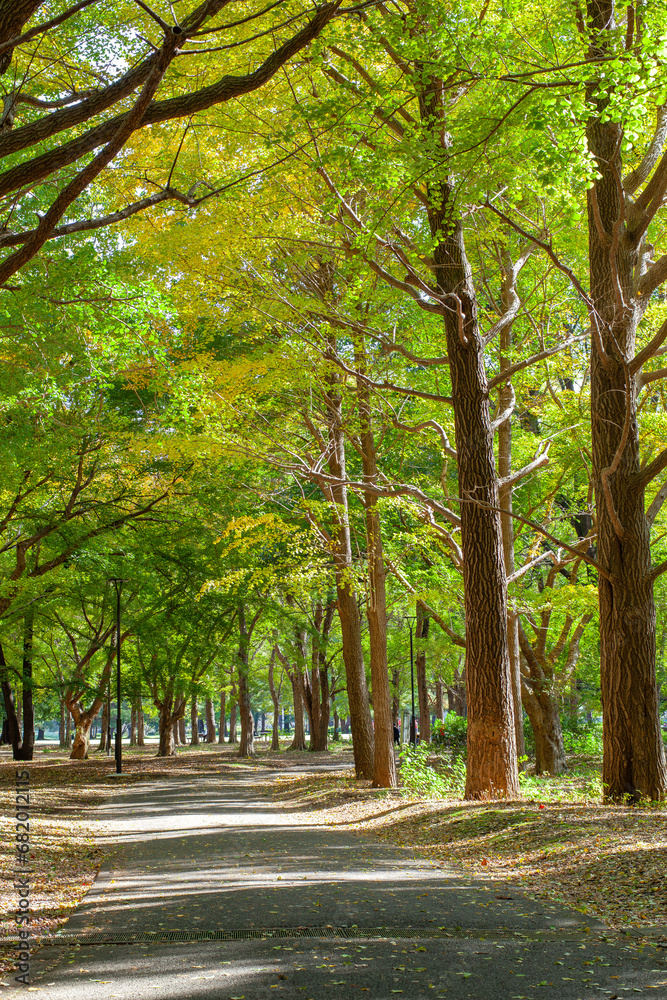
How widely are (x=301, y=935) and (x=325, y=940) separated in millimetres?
197

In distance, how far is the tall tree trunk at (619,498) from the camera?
904 centimetres

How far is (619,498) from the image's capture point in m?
9.65

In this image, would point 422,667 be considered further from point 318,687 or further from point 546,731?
point 546,731

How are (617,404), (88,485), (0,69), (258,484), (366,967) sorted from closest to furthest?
(366,967), (0,69), (617,404), (88,485), (258,484)

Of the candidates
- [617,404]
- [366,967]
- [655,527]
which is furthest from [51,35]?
[655,527]

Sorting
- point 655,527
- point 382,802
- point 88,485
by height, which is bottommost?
point 382,802

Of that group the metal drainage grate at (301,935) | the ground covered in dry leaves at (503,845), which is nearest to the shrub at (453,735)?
the ground covered in dry leaves at (503,845)

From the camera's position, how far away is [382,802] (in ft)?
44.9

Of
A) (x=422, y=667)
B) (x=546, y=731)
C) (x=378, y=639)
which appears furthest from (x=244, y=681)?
(x=378, y=639)

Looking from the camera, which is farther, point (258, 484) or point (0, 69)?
point (258, 484)

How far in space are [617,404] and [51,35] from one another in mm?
8362

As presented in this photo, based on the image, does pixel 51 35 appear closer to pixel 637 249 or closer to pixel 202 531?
pixel 637 249

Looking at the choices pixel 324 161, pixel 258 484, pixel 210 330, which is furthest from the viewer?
pixel 258 484

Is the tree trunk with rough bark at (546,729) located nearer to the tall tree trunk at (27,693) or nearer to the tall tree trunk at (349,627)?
the tall tree trunk at (349,627)
